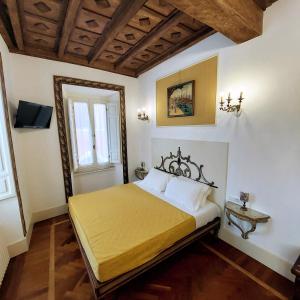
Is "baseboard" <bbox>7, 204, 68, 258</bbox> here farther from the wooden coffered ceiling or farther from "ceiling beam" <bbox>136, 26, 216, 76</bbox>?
"ceiling beam" <bbox>136, 26, 216, 76</bbox>

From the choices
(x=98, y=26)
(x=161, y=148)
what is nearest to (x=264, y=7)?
(x=98, y=26)

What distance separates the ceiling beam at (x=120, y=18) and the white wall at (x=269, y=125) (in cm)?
109

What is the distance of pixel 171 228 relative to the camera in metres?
1.70

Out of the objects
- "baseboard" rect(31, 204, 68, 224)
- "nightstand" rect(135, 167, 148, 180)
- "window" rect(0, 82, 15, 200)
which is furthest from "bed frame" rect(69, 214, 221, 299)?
"nightstand" rect(135, 167, 148, 180)

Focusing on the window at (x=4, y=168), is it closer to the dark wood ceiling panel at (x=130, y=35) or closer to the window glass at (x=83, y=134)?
the window glass at (x=83, y=134)

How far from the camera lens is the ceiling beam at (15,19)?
1515mm

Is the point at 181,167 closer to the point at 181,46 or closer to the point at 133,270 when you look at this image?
the point at 133,270

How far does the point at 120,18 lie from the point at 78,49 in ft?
3.77

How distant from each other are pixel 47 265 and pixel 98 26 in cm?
291

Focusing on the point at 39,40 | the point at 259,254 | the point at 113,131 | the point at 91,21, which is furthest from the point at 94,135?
the point at 259,254

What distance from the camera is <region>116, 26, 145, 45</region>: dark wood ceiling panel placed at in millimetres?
2080

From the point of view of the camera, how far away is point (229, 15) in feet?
4.47

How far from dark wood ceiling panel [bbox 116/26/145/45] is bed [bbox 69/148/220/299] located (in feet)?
6.29

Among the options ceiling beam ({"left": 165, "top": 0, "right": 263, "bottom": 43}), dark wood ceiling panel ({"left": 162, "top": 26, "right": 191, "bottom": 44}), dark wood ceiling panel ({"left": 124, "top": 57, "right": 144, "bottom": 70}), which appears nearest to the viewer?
ceiling beam ({"left": 165, "top": 0, "right": 263, "bottom": 43})
